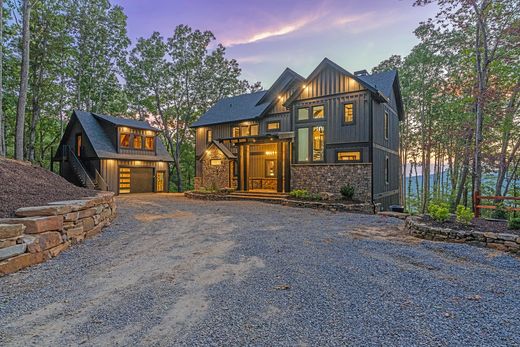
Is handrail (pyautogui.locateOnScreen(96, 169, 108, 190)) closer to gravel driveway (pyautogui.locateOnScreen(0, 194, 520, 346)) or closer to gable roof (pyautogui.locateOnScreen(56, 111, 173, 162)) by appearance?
gable roof (pyautogui.locateOnScreen(56, 111, 173, 162))

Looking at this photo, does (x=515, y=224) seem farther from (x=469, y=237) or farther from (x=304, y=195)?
(x=304, y=195)

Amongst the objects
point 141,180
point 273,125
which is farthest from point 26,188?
point 141,180

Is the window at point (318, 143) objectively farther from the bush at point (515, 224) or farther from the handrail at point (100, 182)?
the handrail at point (100, 182)

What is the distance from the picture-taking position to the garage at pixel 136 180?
63.4 feet

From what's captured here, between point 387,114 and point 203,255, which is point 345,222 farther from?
point 387,114

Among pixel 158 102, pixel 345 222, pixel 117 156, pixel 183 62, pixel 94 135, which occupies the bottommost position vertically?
pixel 345 222

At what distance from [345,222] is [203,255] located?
17.8 ft

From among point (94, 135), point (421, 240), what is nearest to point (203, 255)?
point (421, 240)

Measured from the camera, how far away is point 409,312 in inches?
111

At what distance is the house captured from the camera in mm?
18156

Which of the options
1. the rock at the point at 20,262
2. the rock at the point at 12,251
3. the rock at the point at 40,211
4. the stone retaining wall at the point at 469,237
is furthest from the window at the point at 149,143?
the stone retaining wall at the point at 469,237

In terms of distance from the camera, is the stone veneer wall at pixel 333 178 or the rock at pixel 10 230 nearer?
the rock at pixel 10 230

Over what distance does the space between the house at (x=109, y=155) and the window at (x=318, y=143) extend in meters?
13.4

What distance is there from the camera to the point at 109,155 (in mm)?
18297
